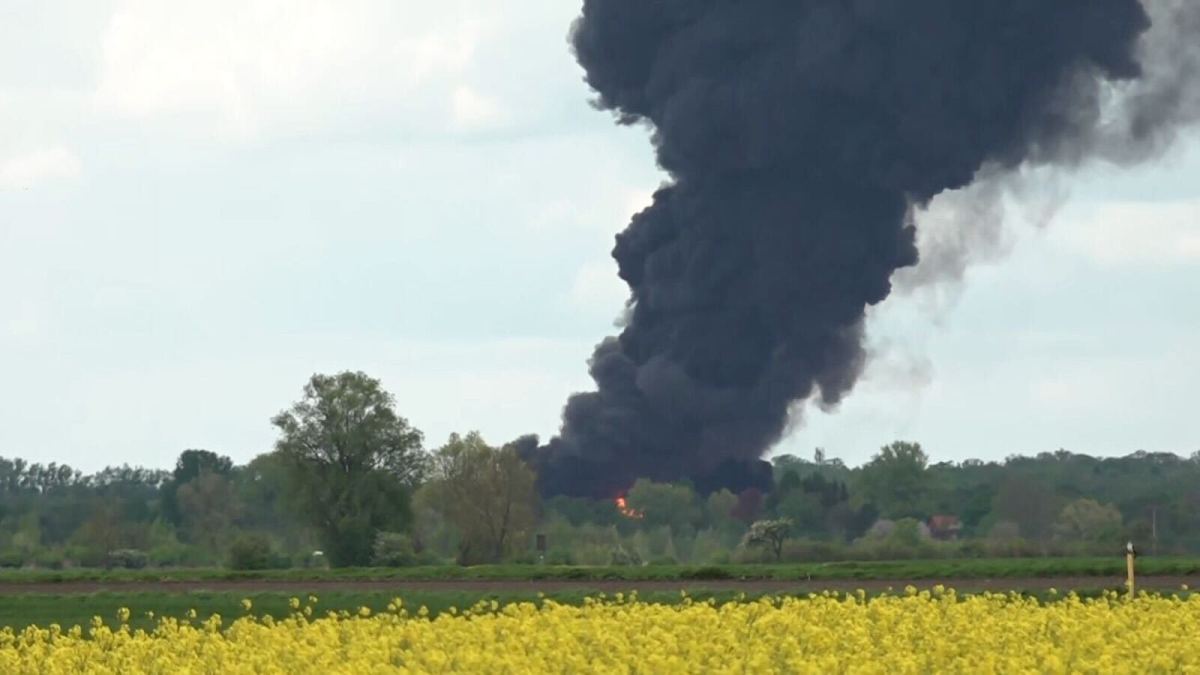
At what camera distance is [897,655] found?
22359mm

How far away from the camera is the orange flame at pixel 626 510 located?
120 m

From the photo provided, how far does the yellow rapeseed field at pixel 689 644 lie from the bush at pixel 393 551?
186 ft

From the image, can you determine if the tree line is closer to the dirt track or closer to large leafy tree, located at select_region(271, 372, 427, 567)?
large leafy tree, located at select_region(271, 372, 427, 567)

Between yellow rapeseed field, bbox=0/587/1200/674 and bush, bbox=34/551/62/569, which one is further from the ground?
bush, bbox=34/551/62/569

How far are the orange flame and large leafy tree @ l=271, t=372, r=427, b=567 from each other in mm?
26294

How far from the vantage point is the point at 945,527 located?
124062mm

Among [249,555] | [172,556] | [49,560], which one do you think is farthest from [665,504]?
[249,555]

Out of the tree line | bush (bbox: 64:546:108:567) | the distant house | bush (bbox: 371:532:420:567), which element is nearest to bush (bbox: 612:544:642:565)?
the tree line

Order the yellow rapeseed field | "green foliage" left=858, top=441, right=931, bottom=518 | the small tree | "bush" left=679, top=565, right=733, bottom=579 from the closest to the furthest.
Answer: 1. the yellow rapeseed field
2. "bush" left=679, top=565, right=733, bottom=579
3. the small tree
4. "green foliage" left=858, top=441, right=931, bottom=518

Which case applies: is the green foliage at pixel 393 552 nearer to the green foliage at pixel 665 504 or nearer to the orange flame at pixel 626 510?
the green foliage at pixel 665 504

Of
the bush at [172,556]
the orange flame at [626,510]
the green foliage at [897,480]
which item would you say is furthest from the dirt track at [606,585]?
the green foliage at [897,480]

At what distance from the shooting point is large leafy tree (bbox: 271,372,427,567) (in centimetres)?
9419

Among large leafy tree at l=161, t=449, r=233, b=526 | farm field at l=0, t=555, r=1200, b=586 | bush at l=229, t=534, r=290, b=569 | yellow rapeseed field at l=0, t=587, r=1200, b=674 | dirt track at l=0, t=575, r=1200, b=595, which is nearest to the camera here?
yellow rapeseed field at l=0, t=587, r=1200, b=674

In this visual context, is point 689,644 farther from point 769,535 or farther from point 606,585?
point 769,535
